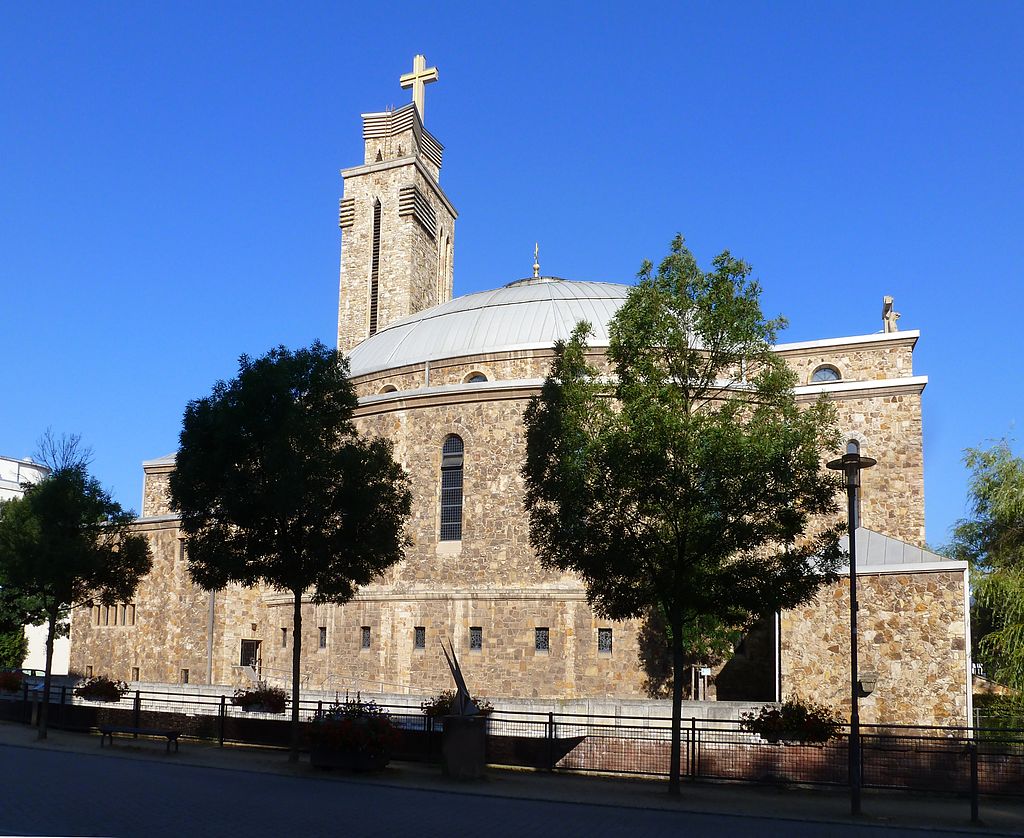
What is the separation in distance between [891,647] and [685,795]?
25.1 feet

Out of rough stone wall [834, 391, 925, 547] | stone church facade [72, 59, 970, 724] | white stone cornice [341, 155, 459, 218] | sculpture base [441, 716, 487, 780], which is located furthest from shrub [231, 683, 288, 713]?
white stone cornice [341, 155, 459, 218]

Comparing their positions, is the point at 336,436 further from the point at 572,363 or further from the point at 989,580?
the point at 989,580

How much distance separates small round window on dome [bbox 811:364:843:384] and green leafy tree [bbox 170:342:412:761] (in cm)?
2162

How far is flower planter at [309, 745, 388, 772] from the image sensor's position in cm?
1630

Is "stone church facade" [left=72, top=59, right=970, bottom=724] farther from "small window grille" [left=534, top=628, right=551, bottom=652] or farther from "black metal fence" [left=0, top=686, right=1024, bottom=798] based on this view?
"black metal fence" [left=0, top=686, right=1024, bottom=798]

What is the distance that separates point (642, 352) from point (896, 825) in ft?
26.0

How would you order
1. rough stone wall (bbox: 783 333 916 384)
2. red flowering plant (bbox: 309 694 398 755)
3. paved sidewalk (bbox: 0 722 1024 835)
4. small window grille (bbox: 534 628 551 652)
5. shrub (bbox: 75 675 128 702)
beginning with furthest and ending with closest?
rough stone wall (bbox: 783 333 916 384) → small window grille (bbox: 534 628 551 652) → shrub (bbox: 75 675 128 702) → red flowering plant (bbox: 309 694 398 755) → paved sidewalk (bbox: 0 722 1024 835)

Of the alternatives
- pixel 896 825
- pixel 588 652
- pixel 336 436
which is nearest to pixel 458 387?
pixel 588 652

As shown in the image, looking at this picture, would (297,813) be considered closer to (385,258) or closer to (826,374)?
(826,374)

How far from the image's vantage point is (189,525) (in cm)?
1991

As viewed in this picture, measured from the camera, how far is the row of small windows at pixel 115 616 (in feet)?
130

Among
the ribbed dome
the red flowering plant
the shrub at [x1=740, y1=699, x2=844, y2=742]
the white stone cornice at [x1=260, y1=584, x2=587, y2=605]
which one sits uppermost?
the ribbed dome

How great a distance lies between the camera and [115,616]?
133ft

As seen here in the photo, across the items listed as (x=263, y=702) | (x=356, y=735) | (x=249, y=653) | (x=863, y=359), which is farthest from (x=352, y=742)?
(x=863, y=359)
